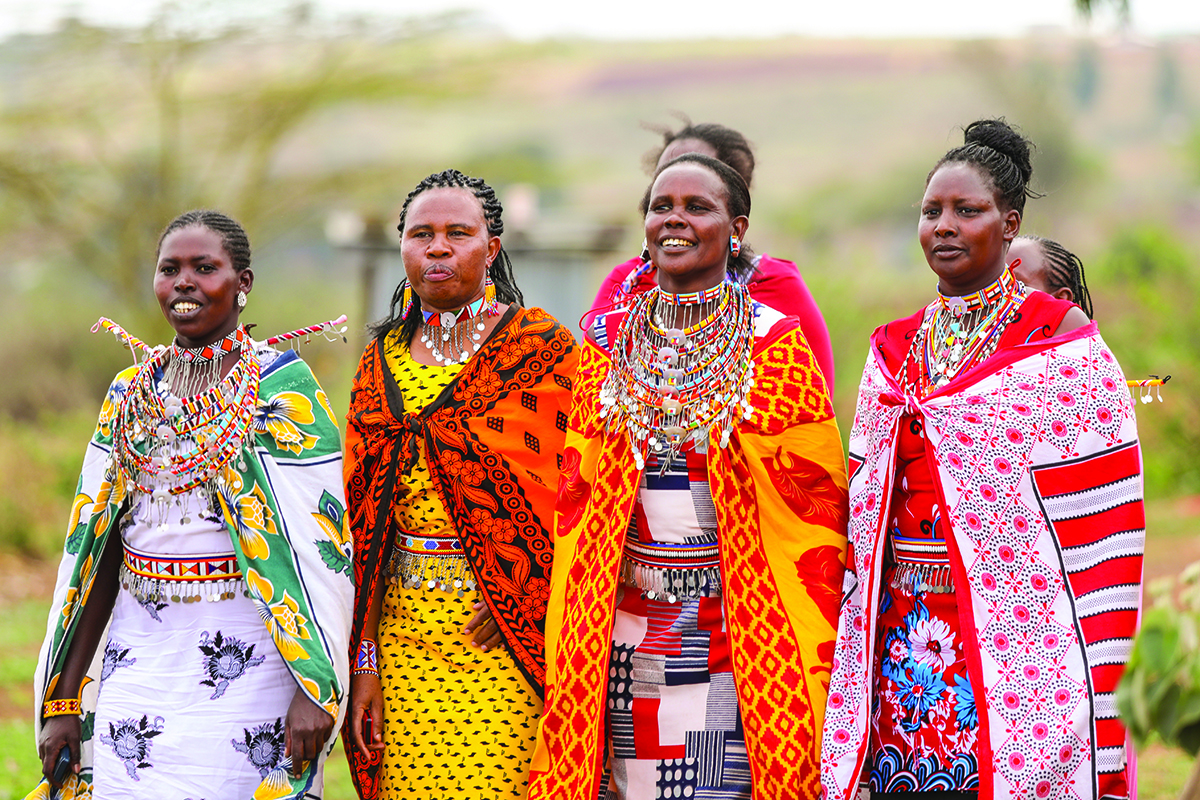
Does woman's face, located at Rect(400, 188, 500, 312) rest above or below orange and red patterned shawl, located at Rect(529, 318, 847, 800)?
above

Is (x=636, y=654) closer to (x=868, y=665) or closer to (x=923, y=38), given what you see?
(x=868, y=665)

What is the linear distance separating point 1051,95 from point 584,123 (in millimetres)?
23273

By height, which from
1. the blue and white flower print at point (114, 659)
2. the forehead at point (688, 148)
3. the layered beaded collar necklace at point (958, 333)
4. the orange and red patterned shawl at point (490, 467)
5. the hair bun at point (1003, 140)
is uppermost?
the forehead at point (688, 148)

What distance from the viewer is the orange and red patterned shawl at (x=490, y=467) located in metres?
3.76

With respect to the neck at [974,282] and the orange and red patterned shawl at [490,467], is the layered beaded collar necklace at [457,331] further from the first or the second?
the neck at [974,282]

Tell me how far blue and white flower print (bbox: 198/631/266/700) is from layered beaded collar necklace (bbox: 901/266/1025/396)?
2021 millimetres

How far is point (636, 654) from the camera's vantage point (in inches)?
141

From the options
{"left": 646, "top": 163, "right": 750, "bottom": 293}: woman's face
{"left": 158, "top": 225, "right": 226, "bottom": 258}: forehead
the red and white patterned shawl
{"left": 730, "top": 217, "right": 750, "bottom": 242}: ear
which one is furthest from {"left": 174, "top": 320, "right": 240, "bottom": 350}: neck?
the red and white patterned shawl

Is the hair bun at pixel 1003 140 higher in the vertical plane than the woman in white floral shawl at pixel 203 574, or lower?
higher

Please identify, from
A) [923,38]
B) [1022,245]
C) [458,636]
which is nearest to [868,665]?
A: [458,636]

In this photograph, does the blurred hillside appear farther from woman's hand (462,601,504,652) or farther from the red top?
woman's hand (462,601,504,652)

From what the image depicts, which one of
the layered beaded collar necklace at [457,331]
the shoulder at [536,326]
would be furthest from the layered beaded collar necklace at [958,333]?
the layered beaded collar necklace at [457,331]

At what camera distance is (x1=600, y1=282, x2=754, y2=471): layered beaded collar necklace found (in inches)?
143

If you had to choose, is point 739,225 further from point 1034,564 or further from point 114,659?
point 114,659
